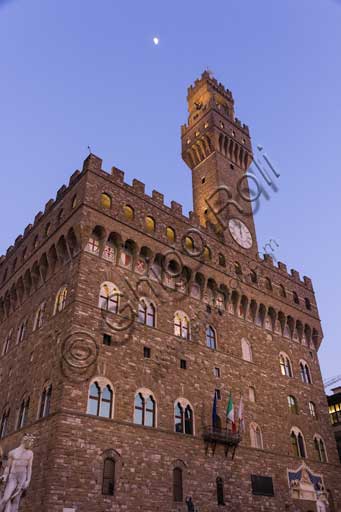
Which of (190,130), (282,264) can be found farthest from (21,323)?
(190,130)

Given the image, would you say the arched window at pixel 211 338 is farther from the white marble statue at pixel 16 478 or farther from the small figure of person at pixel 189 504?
the white marble statue at pixel 16 478

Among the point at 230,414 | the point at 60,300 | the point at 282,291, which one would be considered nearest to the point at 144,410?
the point at 230,414

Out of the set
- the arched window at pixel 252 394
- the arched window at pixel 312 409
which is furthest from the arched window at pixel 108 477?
the arched window at pixel 312 409

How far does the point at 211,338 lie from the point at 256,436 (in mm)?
6225

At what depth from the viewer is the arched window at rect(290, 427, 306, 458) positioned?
28.2 meters

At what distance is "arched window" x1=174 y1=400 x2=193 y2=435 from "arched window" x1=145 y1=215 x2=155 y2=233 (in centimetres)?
973

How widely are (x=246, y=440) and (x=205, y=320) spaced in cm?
713

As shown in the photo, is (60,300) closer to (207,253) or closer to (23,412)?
(23,412)

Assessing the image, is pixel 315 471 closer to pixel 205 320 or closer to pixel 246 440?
pixel 246 440

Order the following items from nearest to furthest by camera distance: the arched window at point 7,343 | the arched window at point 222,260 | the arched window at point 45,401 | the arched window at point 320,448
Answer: the arched window at point 45,401 → the arched window at point 7,343 → the arched window at point 320,448 → the arched window at point 222,260

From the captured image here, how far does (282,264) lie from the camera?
118 ft

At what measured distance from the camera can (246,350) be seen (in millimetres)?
28969

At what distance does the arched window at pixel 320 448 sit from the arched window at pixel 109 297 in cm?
1728

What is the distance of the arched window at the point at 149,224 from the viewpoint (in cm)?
2623
